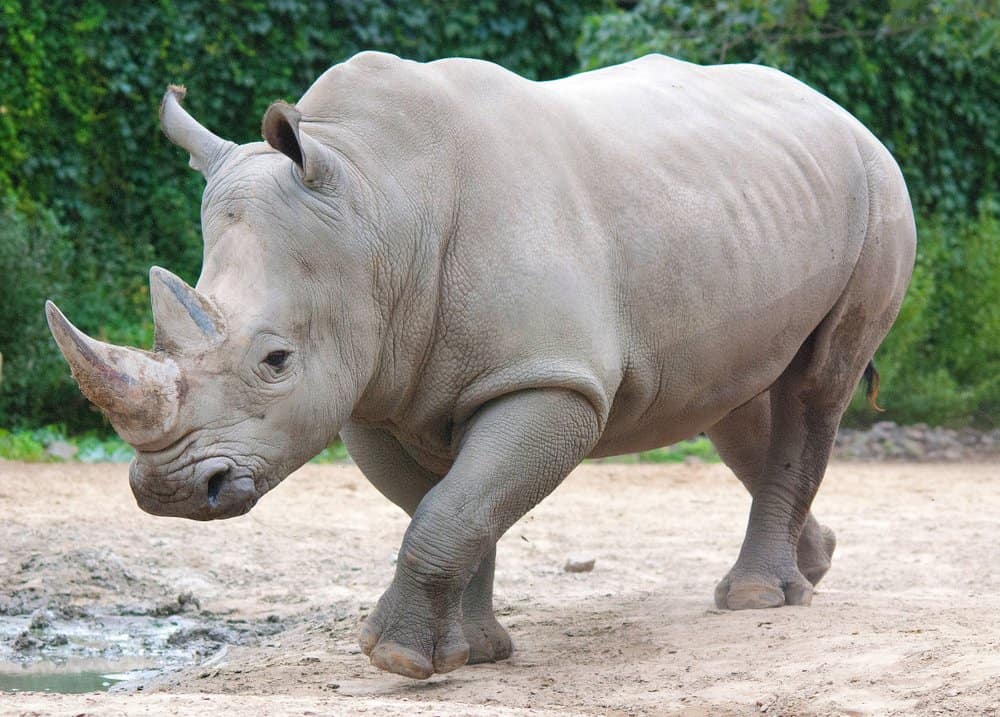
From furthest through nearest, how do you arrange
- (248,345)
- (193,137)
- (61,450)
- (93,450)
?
(93,450) → (61,450) → (193,137) → (248,345)

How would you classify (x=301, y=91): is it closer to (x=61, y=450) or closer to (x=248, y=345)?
(x=61, y=450)

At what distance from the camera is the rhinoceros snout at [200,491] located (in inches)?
157

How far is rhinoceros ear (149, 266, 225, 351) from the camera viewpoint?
3.96 metres

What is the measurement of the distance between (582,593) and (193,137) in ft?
9.48

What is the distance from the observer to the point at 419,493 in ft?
16.7

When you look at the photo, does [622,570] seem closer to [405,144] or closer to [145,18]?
[405,144]

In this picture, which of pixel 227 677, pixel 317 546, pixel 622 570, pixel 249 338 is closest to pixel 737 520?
pixel 622 570

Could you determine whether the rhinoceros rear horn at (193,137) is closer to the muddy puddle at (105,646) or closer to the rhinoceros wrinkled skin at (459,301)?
the rhinoceros wrinkled skin at (459,301)

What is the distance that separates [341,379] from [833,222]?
204 cm

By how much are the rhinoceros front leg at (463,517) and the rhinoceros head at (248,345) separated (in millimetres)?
373

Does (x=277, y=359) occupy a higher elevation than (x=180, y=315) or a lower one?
lower

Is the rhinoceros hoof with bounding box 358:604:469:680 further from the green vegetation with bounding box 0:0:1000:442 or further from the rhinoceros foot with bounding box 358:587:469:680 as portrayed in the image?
the green vegetation with bounding box 0:0:1000:442

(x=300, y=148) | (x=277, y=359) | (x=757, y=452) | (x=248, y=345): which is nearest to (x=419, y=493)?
(x=277, y=359)

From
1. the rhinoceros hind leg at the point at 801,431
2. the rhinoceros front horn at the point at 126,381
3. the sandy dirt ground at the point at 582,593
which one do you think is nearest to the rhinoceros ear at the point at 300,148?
the rhinoceros front horn at the point at 126,381
